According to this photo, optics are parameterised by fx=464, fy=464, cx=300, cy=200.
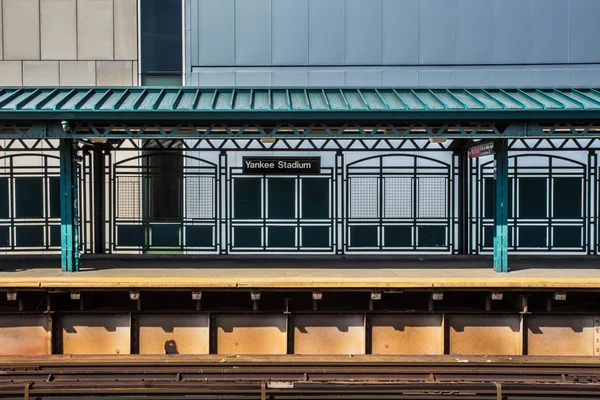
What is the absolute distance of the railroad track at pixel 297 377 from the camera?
7.86 m

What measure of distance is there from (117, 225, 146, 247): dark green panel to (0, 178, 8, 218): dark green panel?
3596 mm

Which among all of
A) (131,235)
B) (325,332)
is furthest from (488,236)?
(131,235)

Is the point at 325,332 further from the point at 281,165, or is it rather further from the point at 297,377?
the point at 281,165

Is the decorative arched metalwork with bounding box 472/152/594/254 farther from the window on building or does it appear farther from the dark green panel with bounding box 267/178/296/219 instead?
the window on building

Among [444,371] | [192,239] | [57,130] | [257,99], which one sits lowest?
[444,371]

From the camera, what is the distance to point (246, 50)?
1608cm

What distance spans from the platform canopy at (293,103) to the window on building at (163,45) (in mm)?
4678

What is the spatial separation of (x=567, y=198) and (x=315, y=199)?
773 centimetres

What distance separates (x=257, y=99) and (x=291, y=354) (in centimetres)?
591

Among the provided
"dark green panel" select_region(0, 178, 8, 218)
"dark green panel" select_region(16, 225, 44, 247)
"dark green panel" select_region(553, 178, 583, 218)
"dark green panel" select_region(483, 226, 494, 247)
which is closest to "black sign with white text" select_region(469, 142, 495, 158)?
"dark green panel" select_region(483, 226, 494, 247)

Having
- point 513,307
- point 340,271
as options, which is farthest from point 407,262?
point 513,307

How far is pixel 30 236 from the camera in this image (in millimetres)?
14328

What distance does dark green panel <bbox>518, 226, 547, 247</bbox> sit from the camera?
47.0 ft

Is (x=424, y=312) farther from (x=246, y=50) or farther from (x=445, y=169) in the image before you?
(x=246, y=50)
